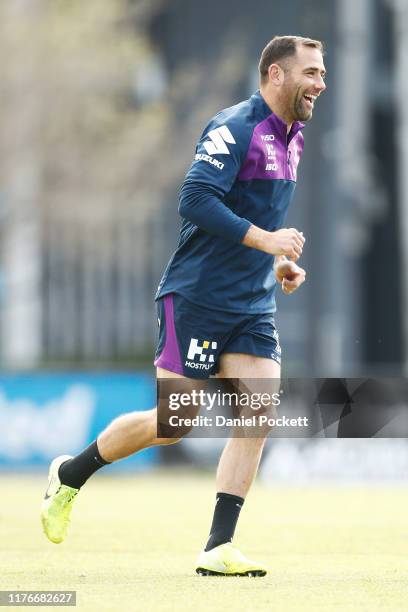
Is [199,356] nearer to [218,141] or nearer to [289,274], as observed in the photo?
[289,274]

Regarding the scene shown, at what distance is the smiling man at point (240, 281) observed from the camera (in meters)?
7.42

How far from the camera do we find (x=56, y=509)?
7855mm

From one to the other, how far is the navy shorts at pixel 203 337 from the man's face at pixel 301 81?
1.05 meters

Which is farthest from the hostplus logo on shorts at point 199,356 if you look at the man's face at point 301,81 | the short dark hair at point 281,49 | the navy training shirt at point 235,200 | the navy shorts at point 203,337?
the short dark hair at point 281,49

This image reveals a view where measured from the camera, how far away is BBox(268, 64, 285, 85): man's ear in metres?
7.53

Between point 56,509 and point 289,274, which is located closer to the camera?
point 289,274

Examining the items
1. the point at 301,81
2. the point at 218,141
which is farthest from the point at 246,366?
the point at 301,81

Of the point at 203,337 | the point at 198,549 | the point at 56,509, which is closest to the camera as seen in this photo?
the point at 203,337

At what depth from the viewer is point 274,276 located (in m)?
7.71

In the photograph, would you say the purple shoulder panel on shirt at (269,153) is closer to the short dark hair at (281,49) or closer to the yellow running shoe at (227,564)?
the short dark hair at (281,49)

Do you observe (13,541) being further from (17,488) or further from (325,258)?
(325,258)

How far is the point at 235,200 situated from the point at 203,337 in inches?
26.9

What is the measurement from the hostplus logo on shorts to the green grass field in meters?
1.02

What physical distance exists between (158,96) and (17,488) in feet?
43.6
